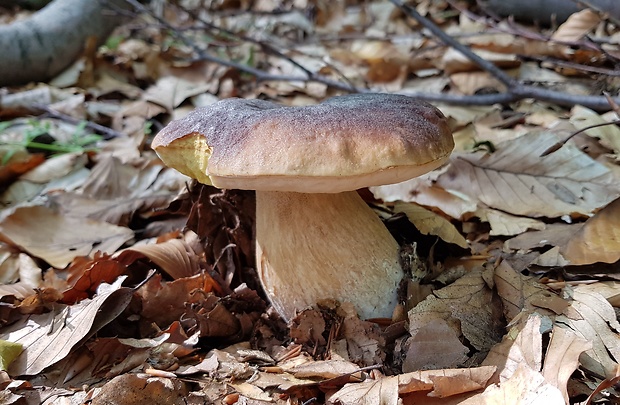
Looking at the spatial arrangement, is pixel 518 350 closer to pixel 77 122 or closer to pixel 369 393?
pixel 369 393

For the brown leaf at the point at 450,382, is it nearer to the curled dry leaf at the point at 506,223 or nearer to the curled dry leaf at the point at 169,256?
the curled dry leaf at the point at 506,223

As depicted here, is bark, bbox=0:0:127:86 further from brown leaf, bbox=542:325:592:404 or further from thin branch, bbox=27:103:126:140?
brown leaf, bbox=542:325:592:404

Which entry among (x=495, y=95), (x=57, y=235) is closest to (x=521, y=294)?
(x=495, y=95)

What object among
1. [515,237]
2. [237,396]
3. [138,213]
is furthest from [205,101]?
[237,396]

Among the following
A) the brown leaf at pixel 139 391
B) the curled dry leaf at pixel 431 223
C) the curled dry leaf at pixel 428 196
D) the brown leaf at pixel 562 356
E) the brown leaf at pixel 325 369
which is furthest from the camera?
the curled dry leaf at pixel 428 196

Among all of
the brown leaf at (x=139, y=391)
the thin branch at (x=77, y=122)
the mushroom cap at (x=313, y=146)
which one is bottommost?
the thin branch at (x=77, y=122)

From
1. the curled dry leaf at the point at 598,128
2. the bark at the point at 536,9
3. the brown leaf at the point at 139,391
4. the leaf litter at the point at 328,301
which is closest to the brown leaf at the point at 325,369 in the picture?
the leaf litter at the point at 328,301

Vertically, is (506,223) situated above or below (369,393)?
below
